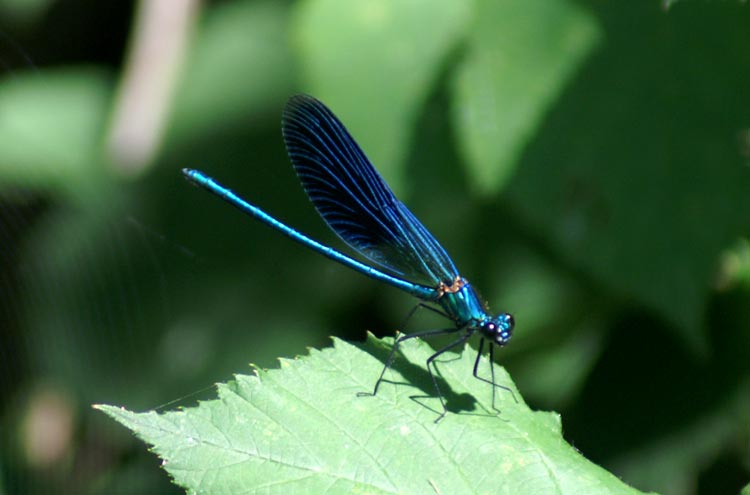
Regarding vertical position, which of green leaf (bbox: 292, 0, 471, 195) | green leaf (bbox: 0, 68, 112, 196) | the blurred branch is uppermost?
green leaf (bbox: 292, 0, 471, 195)

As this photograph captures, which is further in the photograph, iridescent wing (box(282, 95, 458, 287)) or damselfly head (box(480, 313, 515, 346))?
iridescent wing (box(282, 95, 458, 287))

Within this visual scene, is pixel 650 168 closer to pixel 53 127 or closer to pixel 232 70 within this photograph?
pixel 232 70

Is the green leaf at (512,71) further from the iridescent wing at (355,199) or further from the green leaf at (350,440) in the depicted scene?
the green leaf at (350,440)

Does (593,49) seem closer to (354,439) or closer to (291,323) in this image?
(354,439)

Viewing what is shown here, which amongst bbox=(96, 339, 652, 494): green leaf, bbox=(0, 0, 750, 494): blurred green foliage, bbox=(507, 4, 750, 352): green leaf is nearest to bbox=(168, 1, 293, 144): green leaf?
bbox=(0, 0, 750, 494): blurred green foliage

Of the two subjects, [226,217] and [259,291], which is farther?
[226,217]

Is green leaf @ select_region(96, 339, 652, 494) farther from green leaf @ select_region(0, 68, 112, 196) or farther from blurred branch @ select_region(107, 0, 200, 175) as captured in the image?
green leaf @ select_region(0, 68, 112, 196)

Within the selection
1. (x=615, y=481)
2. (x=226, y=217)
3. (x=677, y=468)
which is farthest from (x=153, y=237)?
(x=615, y=481)
